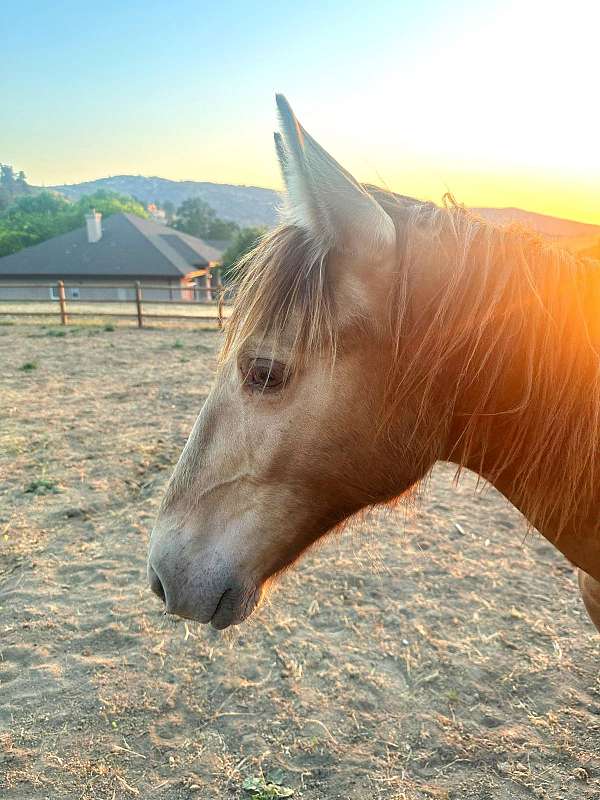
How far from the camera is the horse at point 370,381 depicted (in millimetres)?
1452

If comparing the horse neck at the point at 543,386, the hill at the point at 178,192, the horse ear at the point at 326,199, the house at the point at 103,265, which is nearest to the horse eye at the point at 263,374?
the horse ear at the point at 326,199

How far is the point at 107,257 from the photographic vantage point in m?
39.9

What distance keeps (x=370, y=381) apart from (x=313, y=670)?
2370mm

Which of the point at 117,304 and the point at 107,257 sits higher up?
the point at 107,257

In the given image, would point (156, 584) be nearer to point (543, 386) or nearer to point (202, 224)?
point (543, 386)

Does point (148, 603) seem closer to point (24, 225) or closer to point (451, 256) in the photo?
point (451, 256)

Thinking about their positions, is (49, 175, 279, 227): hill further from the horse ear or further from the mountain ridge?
the horse ear

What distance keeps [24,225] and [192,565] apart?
224 ft

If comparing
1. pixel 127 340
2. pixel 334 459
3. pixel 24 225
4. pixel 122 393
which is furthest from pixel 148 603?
pixel 24 225

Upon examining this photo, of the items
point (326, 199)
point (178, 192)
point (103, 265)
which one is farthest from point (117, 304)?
point (178, 192)

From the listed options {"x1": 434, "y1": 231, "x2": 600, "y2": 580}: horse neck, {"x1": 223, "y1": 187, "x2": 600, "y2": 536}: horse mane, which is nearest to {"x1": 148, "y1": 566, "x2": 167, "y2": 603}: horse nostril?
{"x1": 223, "y1": 187, "x2": 600, "y2": 536}: horse mane

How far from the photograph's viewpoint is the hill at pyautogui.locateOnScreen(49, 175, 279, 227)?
104 meters

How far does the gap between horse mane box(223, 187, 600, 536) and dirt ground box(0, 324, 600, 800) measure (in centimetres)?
185

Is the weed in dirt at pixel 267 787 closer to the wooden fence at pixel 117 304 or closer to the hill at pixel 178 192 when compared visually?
the wooden fence at pixel 117 304
